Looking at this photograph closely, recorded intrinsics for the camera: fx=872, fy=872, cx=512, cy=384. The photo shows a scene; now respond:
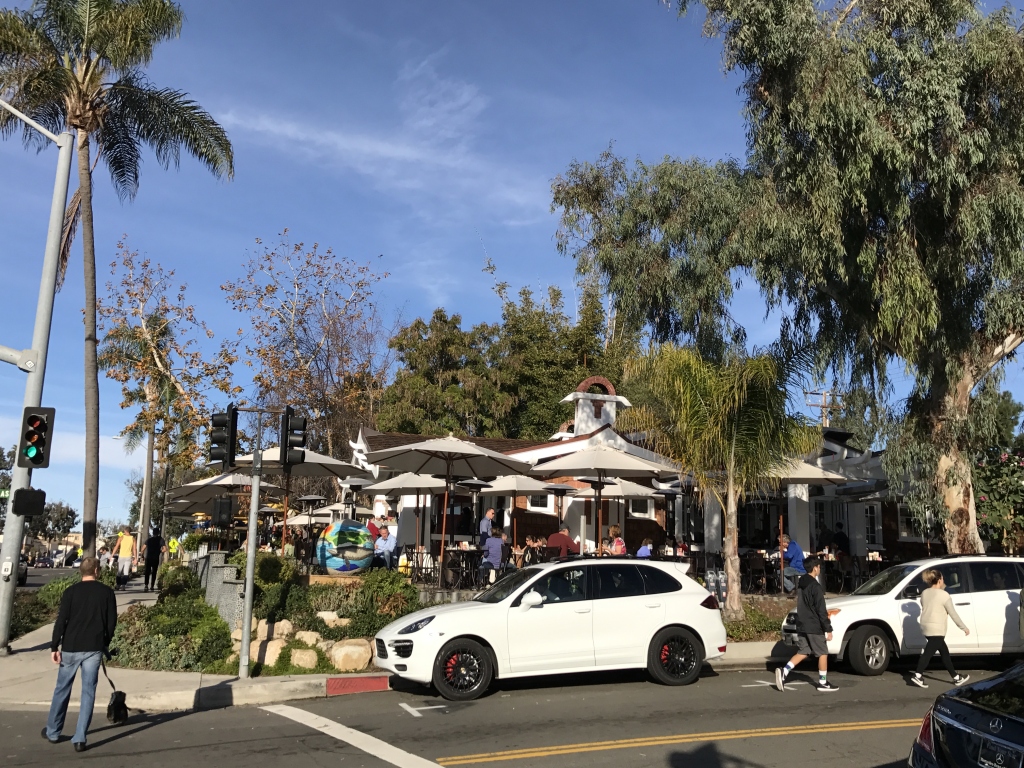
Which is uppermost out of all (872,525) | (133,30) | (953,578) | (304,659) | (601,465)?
(133,30)

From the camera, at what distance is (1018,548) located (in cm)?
2211

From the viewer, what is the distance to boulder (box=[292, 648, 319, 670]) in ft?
41.1

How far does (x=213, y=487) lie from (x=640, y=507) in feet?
43.6

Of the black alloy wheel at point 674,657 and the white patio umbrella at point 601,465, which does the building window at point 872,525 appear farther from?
the black alloy wheel at point 674,657

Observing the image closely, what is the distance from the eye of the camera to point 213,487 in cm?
2644

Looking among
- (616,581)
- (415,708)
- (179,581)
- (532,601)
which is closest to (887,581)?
(616,581)

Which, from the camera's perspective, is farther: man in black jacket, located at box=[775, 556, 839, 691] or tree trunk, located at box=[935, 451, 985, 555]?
tree trunk, located at box=[935, 451, 985, 555]

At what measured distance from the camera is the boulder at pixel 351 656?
12.6m

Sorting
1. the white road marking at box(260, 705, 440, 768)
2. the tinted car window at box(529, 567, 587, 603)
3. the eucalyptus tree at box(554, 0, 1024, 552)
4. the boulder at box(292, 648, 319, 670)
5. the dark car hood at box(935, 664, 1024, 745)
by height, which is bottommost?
the white road marking at box(260, 705, 440, 768)

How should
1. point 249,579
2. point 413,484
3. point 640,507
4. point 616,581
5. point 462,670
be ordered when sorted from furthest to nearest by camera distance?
1. point 640,507
2. point 413,484
3. point 616,581
4. point 249,579
5. point 462,670

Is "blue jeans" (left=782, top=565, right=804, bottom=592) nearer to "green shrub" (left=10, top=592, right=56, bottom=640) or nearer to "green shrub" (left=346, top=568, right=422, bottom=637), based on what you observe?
"green shrub" (left=346, top=568, right=422, bottom=637)

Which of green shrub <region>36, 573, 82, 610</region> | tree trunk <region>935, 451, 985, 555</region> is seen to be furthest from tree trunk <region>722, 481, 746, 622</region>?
green shrub <region>36, 573, 82, 610</region>

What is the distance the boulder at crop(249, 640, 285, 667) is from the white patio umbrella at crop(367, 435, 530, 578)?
4085 millimetres

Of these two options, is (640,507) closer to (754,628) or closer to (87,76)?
(754,628)
